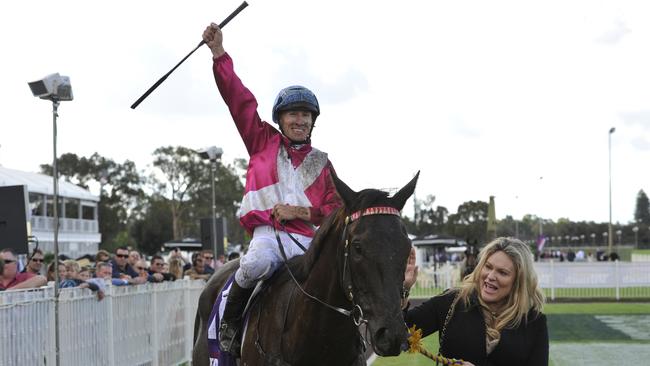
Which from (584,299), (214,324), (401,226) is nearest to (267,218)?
(214,324)

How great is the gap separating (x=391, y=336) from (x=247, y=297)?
1.69 metres

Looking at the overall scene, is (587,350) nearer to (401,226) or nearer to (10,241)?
(10,241)

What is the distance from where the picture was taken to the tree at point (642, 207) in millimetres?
173125

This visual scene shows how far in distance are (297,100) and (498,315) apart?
1.90 metres

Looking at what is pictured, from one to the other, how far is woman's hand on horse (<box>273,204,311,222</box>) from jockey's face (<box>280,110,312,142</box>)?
0.53 metres

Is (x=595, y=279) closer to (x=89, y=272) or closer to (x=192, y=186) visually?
(x=89, y=272)

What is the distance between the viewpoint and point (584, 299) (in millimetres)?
28984

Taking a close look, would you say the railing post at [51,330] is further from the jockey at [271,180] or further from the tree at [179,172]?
the tree at [179,172]

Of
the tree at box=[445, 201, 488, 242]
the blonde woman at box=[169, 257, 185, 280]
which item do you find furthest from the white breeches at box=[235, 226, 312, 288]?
the tree at box=[445, 201, 488, 242]

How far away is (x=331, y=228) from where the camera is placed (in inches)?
177

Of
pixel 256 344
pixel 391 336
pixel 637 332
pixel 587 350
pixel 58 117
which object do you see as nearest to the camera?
pixel 391 336

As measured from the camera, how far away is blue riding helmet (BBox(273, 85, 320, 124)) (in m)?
5.34

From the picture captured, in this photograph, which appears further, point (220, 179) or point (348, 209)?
point (220, 179)

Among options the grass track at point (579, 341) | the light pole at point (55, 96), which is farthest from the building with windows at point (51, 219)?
the light pole at point (55, 96)
